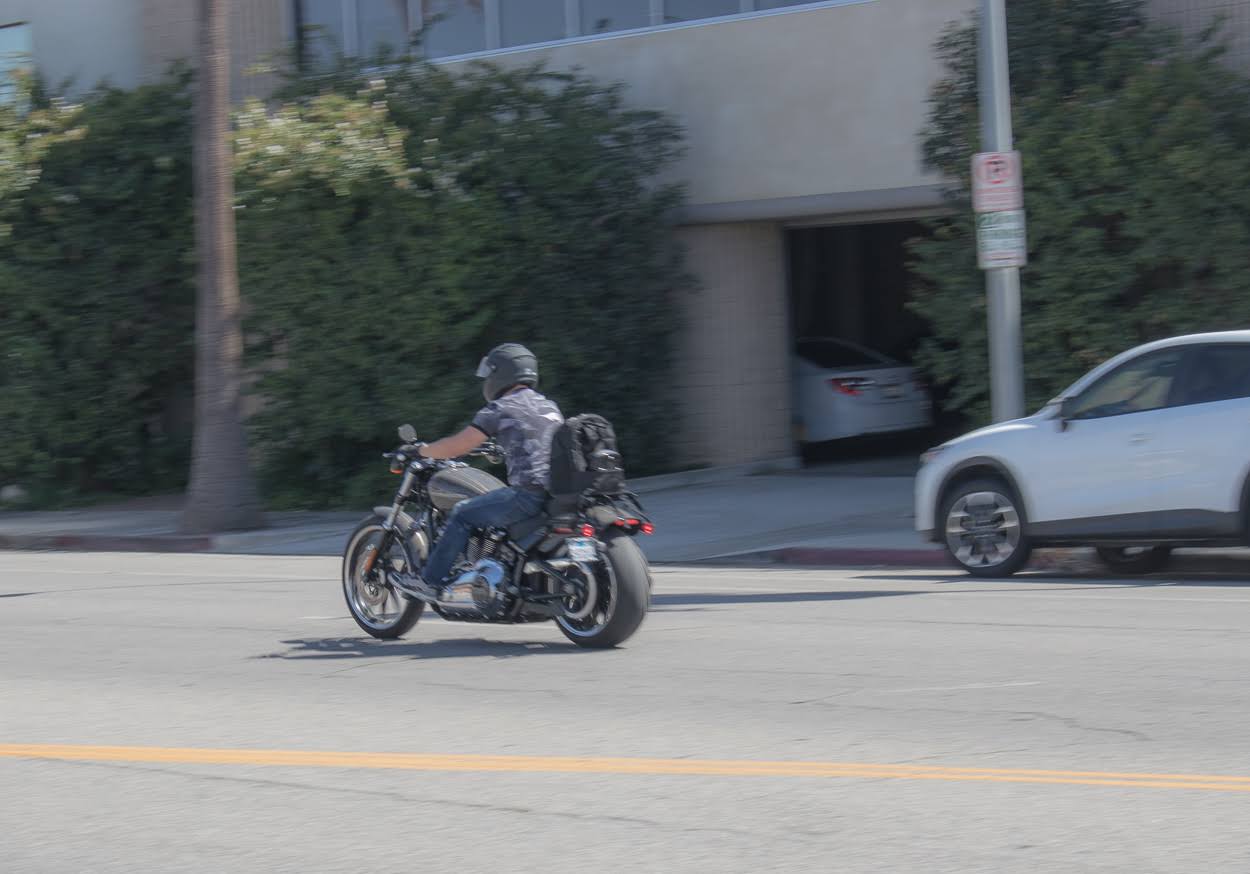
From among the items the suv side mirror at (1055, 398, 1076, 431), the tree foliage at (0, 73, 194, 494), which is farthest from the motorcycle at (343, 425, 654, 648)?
→ the tree foliage at (0, 73, 194, 494)

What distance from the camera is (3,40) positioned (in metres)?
26.3

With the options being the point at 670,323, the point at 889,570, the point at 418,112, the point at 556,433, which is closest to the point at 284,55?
the point at 418,112

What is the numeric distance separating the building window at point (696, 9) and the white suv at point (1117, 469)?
30.2 ft

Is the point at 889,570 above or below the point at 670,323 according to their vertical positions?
below

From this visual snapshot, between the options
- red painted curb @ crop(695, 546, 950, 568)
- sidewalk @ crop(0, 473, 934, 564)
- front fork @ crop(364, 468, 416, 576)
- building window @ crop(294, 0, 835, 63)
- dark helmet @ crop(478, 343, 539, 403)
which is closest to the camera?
dark helmet @ crop(478, 343, 539, 403)

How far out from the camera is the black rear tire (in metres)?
13.1

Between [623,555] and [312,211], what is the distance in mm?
11614

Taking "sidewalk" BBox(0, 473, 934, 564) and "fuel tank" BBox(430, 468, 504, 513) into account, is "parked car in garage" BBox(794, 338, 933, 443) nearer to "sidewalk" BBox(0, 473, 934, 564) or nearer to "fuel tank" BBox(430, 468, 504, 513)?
"sidewalk" BBox(0, 473, 934, 564)

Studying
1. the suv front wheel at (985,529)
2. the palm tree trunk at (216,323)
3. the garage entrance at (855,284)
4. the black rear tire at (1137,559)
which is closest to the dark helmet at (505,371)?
the suv front wheel at (985,529)

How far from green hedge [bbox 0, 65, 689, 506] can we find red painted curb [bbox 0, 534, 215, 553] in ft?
7.92

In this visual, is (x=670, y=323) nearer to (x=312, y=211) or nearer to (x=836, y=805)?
(x=312, y=211)

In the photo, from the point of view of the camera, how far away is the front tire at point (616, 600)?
9031 mm

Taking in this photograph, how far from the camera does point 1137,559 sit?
13.2m

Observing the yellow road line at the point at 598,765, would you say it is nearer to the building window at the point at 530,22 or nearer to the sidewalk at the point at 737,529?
the sidewalk at the point at 737,529
